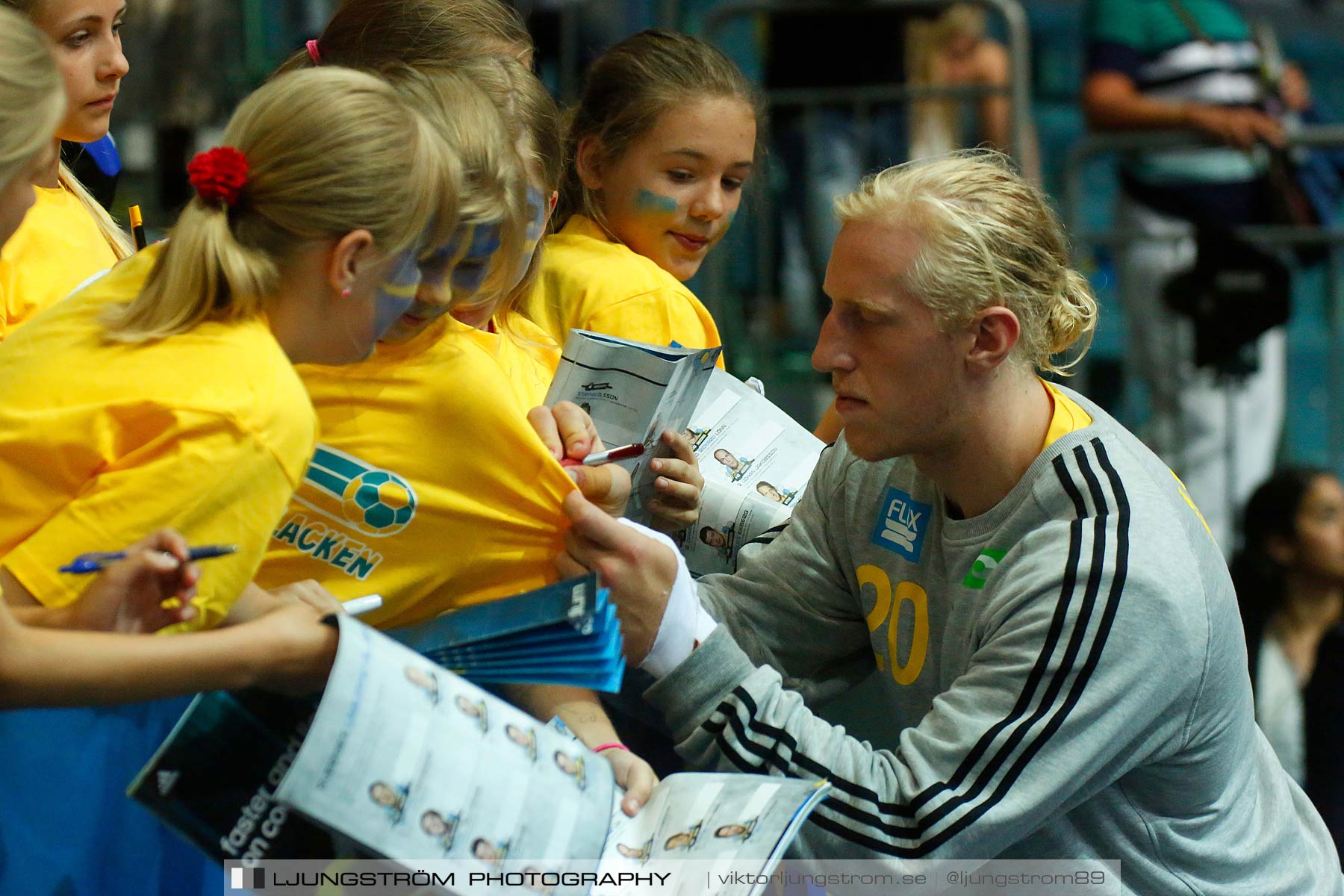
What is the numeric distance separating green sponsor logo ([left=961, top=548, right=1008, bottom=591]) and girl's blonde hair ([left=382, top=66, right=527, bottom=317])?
0.73m

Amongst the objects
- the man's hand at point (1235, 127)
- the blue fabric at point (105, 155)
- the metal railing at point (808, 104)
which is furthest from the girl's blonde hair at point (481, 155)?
the man's hand at point (1235, 127)

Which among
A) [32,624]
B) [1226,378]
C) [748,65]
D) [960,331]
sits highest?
[960,331]

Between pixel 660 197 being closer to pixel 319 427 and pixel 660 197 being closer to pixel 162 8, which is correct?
pixel 319 427

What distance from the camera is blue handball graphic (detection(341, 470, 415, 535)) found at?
6.08ft

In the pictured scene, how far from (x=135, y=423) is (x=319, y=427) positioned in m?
0.30

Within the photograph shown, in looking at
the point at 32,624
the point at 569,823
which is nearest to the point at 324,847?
the point at 569,823

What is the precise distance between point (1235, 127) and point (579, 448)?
133 inches

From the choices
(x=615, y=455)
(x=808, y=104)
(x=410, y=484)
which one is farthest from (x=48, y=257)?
(x=808, y=104)

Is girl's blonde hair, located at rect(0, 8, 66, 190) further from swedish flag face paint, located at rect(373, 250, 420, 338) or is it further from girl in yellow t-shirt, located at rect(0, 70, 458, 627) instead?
swedish flag face paint, located at rect(373, 250, 420, 338)

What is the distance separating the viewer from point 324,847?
1619 mm

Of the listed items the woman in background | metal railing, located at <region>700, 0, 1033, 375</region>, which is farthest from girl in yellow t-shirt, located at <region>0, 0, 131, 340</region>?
the woman in background

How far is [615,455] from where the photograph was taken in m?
2.02

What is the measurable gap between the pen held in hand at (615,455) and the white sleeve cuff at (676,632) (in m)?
0.08

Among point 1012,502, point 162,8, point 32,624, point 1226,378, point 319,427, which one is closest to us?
point 32,624
